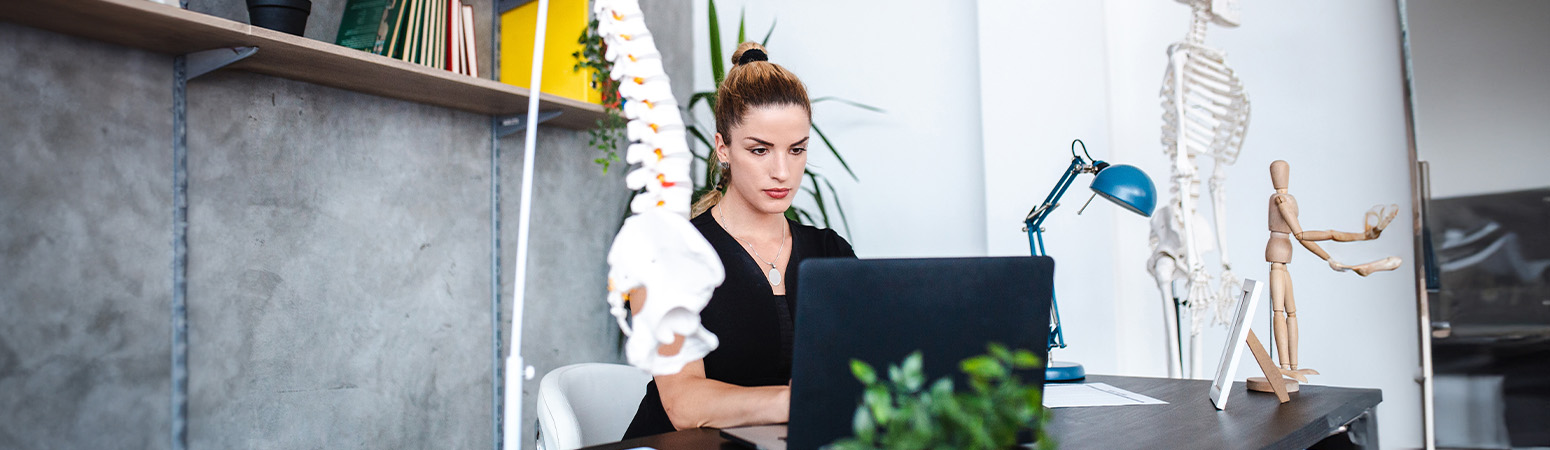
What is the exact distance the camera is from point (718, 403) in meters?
1.18

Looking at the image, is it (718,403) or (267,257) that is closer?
(718,403)

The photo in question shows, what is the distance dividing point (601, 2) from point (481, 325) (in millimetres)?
1917

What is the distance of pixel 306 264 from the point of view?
210 cm

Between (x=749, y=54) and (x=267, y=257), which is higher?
(x=749, y=54)

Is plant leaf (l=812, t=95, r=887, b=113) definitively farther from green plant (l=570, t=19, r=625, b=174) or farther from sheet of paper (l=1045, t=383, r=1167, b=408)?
sheet of paper (l=1045, t=383, r=1167, b=408)

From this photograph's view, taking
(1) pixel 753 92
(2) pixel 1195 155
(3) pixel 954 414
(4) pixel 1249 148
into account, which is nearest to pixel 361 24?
(1) pixel 753 92

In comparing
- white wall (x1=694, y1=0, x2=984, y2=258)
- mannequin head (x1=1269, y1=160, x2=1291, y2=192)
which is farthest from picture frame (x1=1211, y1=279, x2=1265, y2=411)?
white wall (x1=694, y1=0, x2=984, y2=258)

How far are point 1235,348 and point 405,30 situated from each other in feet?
5.90

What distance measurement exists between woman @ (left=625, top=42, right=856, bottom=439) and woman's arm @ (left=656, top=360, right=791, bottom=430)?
0.07 metres

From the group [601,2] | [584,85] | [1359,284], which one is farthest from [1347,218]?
[601,2]

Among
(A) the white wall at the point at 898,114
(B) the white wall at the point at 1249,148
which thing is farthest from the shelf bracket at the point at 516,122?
(B) the white wall at the point at 1249,148

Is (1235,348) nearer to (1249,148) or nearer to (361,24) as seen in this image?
(1249,148)

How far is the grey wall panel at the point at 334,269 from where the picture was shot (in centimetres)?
194

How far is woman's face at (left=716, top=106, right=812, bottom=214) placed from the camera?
168cm
